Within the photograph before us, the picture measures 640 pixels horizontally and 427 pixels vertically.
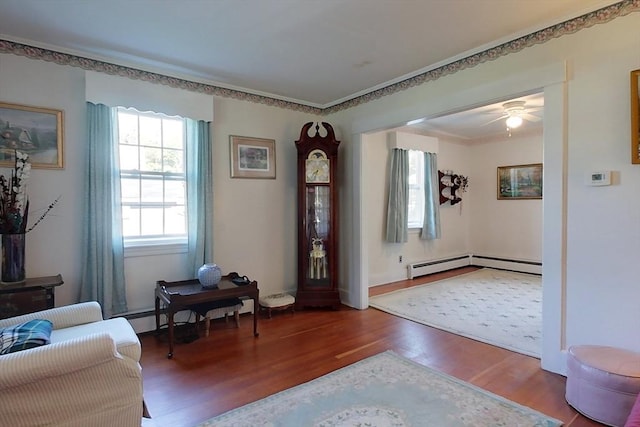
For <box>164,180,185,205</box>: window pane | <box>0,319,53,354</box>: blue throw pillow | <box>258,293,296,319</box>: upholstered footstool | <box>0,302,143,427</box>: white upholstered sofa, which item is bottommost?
<box>258,293,296,319</box>: upholstered footstool

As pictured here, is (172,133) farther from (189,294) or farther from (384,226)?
Answer: (384,226)

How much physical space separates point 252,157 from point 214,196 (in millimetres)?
651

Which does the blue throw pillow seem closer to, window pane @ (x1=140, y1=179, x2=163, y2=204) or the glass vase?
the glass vase

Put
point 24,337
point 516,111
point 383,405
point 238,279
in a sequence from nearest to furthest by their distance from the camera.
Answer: point 24,337 < point 383,405 < point 238,279 < point 516,111

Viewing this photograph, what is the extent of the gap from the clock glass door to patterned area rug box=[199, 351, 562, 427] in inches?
67.8

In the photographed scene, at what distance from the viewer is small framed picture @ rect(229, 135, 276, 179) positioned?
3895 mm

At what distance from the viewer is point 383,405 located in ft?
7.05

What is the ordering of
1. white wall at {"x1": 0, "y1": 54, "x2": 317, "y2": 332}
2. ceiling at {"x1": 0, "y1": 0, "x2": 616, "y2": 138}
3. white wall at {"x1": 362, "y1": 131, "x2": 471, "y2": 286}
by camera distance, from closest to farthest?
ceiling at {"x1": 0, "y1": 0, "x2": 616, "y2": 138}, white wall at {"x1": 0, "y1": 54, "x2": 317, "y2": 332}, white wall at {"x1": 362, "y1": 131, "x2": 471, "y2": 286}

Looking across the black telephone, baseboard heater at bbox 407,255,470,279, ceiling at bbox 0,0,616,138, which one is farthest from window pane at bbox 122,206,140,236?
baseboard heater at bbox 407,255,470,279

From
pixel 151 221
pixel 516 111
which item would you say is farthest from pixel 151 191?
pixel 516 111

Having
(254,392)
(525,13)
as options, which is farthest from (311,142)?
(254,392)

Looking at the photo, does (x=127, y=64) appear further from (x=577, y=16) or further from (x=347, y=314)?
(x=577, y=16)

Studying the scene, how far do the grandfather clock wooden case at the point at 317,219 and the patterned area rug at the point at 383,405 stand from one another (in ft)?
5.37

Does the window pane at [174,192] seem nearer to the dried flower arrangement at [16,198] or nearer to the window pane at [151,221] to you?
the window pane at [151,221]
